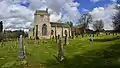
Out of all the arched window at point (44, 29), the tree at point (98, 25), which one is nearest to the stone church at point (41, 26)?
the arched window at point (44, 29)

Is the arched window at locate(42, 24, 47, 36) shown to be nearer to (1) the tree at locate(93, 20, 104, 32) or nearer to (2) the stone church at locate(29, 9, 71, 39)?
(2) the stone church at locate(29, 9, 71, 39)

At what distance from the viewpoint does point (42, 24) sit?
120 metres

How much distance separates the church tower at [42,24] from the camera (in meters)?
120

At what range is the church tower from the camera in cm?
11962

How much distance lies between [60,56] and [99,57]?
21.2 ft

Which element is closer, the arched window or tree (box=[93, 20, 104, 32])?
the arched window

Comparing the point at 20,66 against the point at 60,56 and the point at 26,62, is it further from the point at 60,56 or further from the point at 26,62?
the point at 60,56

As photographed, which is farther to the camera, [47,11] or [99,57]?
[47,11]

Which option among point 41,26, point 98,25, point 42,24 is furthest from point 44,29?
point 98,25

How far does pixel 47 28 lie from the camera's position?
121 meters

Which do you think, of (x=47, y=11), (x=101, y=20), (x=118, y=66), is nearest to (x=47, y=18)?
(x=47, y=11)

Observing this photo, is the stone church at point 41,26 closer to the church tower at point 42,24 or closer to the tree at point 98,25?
the church tower at point 42,24

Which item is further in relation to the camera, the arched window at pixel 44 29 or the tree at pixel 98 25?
the tree at pixel 98 25

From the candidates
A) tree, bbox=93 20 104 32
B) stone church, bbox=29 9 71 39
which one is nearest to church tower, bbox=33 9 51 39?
stone church, bbox=29 9 71 39
